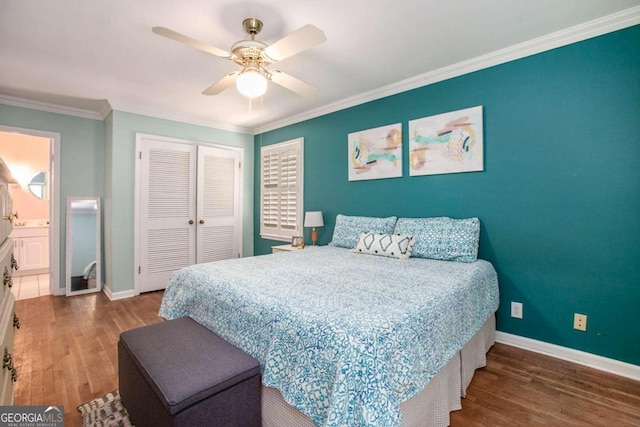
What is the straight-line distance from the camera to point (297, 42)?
1833 mm

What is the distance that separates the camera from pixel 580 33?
2209 millimetres

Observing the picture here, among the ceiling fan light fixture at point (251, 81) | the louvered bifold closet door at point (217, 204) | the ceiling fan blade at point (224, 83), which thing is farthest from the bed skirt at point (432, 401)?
the louvered bifold closet door at point (217, 204)

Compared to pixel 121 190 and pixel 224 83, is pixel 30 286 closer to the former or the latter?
pixel 121 190

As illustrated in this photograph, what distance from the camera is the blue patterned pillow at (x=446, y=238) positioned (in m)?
2.52

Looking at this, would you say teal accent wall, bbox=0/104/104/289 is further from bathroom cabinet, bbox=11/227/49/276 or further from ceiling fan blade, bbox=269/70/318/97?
ceiling fan blade, bbox=269/70/318/97

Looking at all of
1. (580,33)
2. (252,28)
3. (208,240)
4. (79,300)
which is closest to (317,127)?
(252,28)

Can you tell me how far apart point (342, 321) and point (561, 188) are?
84.4 inches

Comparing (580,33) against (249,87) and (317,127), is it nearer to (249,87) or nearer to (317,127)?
(249,87)

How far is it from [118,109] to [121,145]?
0.45 m

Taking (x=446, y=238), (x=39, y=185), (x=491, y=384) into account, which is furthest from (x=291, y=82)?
(x=39, y=185)

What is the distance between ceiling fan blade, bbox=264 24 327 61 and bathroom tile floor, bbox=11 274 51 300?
14.6 ft

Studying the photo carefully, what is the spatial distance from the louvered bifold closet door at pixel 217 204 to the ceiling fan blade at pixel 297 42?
117 inches

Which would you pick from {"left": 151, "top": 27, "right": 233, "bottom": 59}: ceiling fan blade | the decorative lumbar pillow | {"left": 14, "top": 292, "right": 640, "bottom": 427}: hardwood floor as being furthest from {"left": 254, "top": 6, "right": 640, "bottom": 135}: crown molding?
{"left": 14, "top": 292, "right": 640, "bottom": 427}: hardwood floor

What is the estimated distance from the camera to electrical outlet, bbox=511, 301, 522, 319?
2.51m
